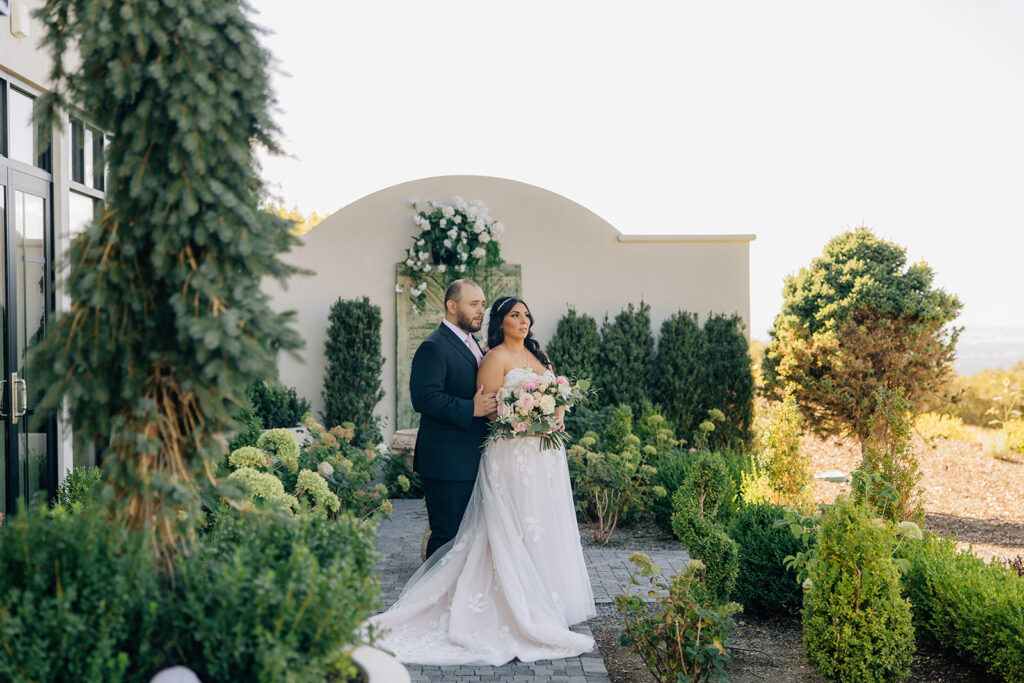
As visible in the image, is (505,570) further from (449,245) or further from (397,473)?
(449,245)

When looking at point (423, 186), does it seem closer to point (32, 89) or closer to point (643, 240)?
point (643, 240)

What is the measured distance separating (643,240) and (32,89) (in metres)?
Result: 7.09

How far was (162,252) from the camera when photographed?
2.09 metres

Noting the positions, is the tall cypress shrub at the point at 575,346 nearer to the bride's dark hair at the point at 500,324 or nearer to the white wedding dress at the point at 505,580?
the bride's dark hair at the point at 500,324

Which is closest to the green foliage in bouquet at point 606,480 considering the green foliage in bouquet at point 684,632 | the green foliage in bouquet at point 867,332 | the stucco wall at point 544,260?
the stucco wall at point 544,260

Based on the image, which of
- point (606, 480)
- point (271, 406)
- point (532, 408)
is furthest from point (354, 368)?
point (532, 408)

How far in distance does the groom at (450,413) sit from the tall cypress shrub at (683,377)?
5.30m

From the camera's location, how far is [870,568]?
359cm

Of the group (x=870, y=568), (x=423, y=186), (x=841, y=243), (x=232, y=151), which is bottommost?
(x=870, y=568)

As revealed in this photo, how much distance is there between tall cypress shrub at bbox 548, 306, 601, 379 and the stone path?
251 cm

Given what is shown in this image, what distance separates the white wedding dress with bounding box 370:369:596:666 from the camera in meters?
4.16

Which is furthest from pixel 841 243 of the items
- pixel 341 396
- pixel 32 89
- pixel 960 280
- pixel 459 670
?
pixel 32 89

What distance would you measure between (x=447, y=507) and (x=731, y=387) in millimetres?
5955

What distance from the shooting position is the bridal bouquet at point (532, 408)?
4535mm
